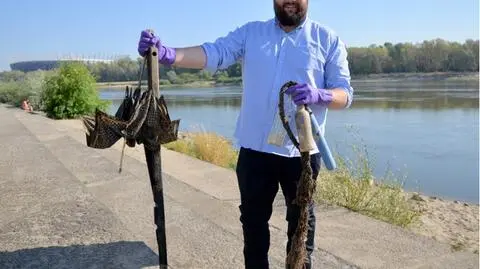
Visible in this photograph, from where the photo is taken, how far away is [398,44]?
85.6 m

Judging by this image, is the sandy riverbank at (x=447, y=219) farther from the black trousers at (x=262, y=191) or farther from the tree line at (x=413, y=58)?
the tree line at (x=413, y=58)

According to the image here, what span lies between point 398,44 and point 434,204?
80123 mm

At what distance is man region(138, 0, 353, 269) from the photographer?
263 cm

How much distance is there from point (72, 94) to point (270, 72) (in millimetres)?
18179

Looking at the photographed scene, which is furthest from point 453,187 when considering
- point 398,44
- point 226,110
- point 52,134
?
point 398,44

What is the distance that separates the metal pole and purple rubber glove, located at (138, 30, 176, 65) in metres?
0.03

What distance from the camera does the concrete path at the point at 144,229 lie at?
3824 mm

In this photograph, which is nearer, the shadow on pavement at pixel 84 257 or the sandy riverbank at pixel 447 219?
the shadow on pavement at pixel 84 257

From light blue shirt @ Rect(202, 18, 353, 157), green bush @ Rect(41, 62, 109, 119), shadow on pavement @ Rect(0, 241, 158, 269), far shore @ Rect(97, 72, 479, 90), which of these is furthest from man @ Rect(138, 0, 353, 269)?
far shore @ Rect(97, 72, 479, 90)

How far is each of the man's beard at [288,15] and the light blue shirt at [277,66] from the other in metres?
0.06

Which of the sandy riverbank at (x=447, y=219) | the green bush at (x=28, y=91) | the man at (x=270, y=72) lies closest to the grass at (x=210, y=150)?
the sandy riverbank at (x=447, y=219)

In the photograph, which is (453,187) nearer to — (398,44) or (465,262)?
(465,262)

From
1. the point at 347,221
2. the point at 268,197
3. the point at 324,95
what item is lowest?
the point at 347,221

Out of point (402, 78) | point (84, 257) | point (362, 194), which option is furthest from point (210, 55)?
point (402, 78)
